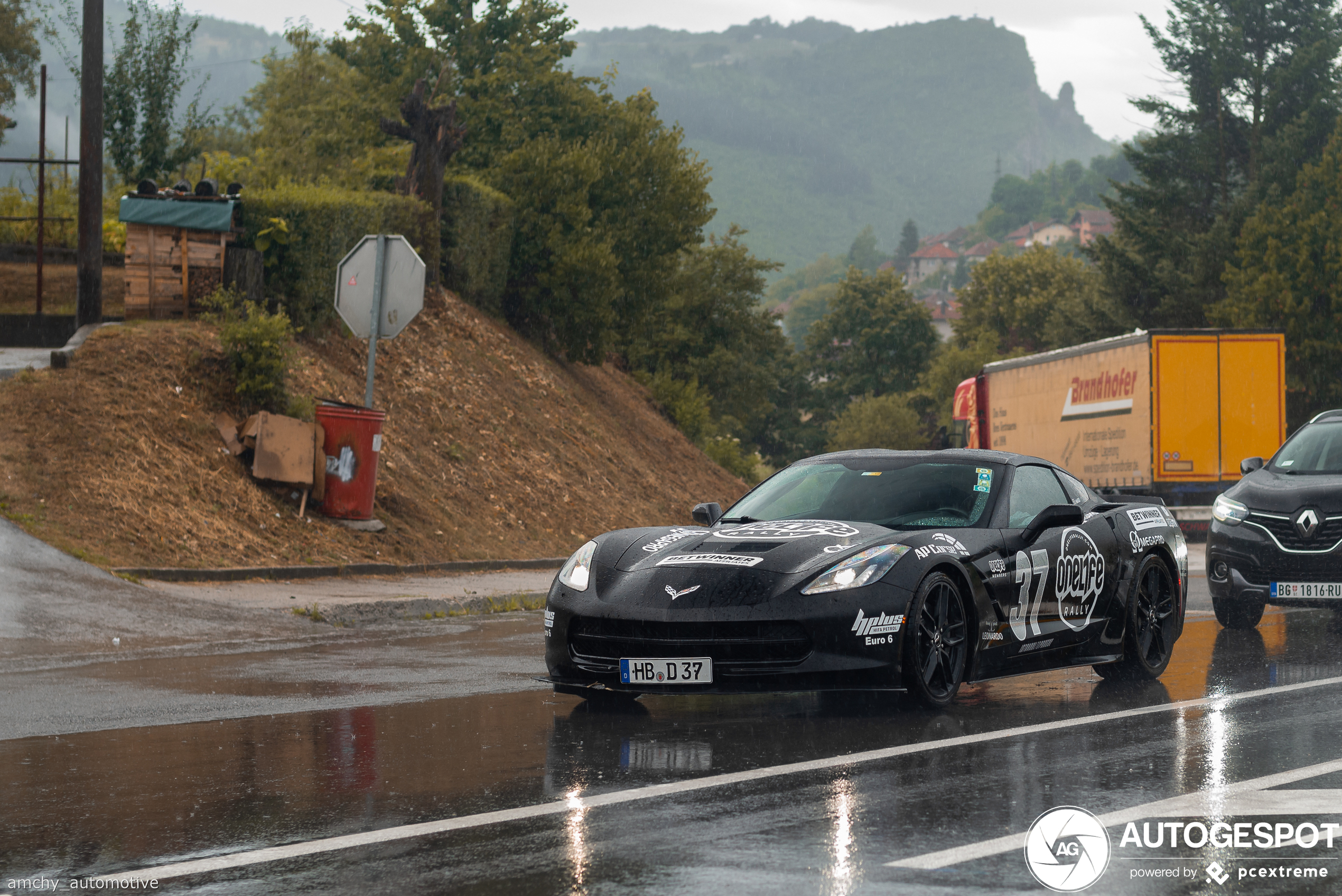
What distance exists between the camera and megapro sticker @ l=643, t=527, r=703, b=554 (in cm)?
762

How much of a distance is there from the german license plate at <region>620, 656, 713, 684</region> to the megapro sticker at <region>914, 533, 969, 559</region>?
1.26 metres

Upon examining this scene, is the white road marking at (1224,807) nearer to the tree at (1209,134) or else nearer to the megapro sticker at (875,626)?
the megapro sticker at (875,626)

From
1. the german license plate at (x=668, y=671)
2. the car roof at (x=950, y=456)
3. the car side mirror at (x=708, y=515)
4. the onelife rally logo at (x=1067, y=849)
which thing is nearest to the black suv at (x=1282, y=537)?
the car roof at (x=950, y=456)

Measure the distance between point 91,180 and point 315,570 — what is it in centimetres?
578

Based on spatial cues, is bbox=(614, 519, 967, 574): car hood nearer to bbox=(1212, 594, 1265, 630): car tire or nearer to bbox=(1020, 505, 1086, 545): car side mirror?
bbox=(1020, 505, 1086, 545): car side mirror

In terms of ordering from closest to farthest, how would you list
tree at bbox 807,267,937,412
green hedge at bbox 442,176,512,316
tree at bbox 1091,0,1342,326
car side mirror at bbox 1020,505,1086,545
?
1. car side mirror at bbox 1020,505,1086,545
2. green hedge at bbox 442,176,512,316
3. tree at bbox 1091,0,1342,326
4. tree at bbox 807,267,937,412

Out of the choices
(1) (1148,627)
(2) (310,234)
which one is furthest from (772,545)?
(2) (310,234)

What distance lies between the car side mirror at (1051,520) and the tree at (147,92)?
21336 millimetres

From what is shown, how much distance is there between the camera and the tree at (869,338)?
10262 cm

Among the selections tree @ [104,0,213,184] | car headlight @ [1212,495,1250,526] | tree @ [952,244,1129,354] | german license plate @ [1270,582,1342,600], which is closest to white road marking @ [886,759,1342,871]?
german license plate @ [1270,582,1342,600]

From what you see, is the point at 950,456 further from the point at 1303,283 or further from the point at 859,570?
the point at 1303,283

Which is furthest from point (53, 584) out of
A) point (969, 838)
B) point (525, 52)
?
point (525, 52)

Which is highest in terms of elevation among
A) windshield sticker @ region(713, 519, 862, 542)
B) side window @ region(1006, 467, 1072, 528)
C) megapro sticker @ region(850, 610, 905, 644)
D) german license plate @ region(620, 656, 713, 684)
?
side window @ region(1006, 467, 1072, 528)

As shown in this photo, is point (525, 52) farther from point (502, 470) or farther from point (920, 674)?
point (920, 674)
